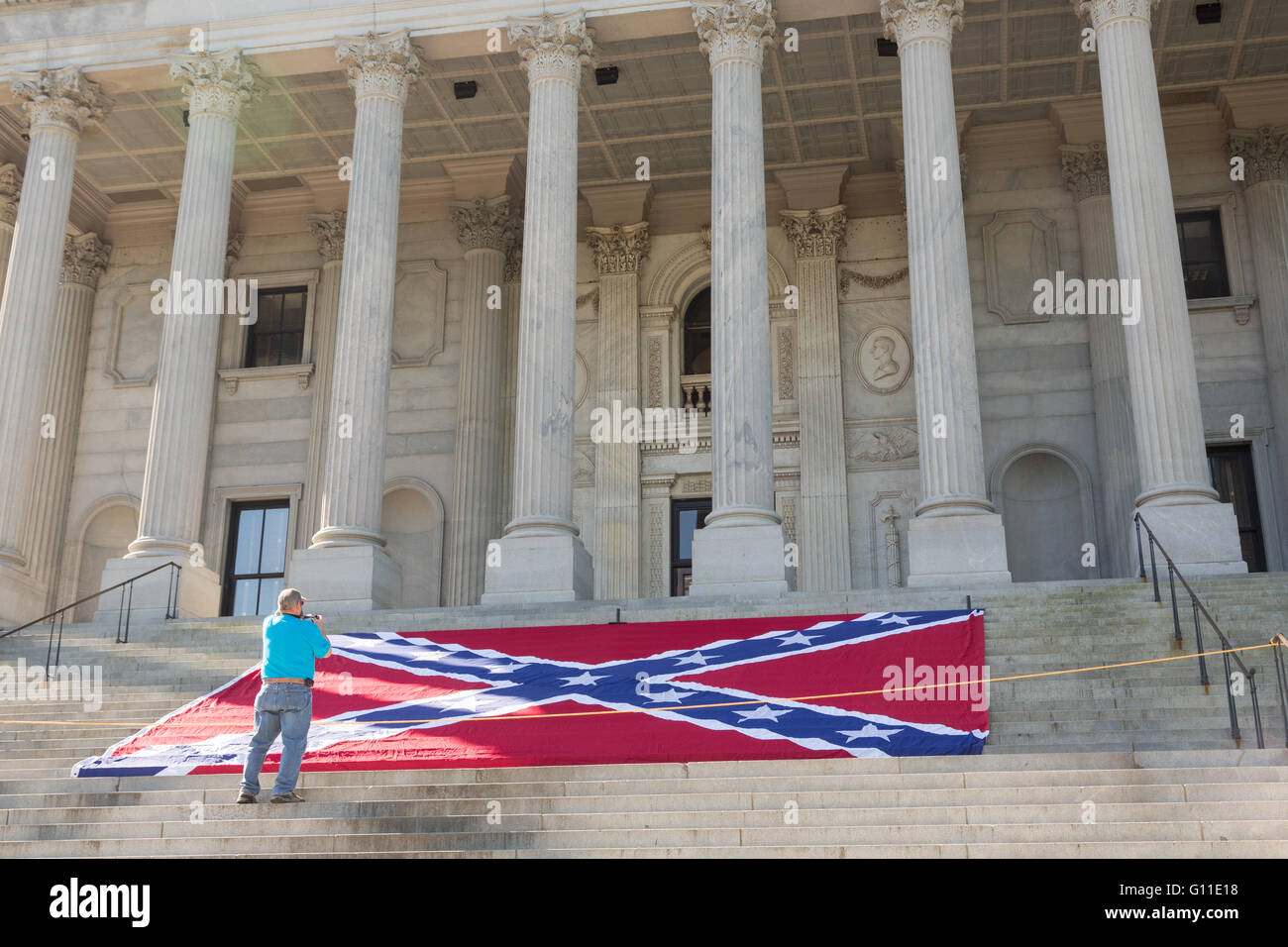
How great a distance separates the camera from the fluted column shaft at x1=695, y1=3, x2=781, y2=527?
864 inches

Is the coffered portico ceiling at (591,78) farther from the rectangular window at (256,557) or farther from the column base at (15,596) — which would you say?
the column base at (15,596)

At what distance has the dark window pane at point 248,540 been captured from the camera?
3088 centimetres

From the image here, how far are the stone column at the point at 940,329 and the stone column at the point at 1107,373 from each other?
18.1 ft

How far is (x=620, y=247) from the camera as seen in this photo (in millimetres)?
31625

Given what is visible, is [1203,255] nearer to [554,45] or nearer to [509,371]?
[554,45]

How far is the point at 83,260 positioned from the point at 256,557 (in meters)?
8.74

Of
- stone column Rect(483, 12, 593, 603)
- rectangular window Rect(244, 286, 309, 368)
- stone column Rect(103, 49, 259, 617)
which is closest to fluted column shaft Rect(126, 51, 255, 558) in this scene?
stone column Rect(103, 49, 259, 617)

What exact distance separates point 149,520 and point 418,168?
39.1ft

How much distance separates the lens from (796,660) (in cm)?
1672

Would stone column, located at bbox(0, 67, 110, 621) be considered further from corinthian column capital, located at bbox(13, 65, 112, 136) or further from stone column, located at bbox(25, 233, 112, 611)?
stone column, located at bbox(25, 233, 112, 611)
